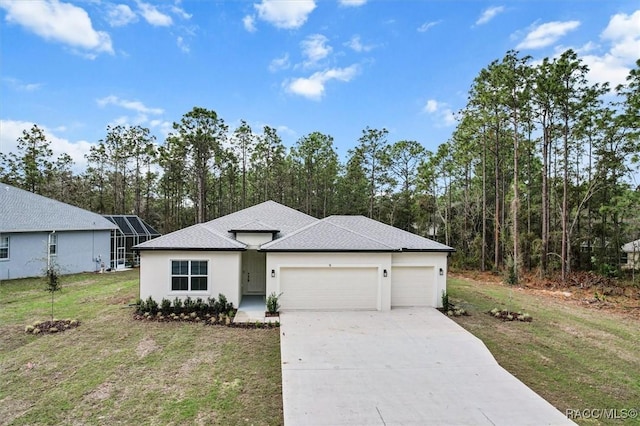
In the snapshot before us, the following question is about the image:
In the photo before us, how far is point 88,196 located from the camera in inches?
1499

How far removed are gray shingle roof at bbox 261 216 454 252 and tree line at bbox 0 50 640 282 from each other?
311 inches

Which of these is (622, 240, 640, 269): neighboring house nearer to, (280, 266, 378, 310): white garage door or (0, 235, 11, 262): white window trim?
(280, 266, 378, 310): white garage door

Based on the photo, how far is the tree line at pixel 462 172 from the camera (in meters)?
20.4

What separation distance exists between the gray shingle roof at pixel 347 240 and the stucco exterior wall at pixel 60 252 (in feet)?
Answer: 40.6

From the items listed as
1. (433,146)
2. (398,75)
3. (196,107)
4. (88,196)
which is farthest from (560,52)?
(88,196)

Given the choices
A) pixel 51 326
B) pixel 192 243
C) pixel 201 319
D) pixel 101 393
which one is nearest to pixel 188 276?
pixel 192 243

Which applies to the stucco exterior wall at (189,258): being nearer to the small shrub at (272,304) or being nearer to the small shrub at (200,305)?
the small shrub at (200,305)

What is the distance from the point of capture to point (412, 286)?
13.3 metres

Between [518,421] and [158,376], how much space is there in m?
6.94

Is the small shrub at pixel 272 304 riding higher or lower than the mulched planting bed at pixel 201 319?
higher

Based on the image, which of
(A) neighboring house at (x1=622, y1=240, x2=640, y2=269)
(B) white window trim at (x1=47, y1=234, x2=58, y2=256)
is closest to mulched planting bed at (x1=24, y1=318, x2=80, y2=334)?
(B) white window trim at (x1=47, y1=234, x2=58, y2=256)

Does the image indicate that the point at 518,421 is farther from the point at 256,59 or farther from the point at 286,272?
the point at 256,59

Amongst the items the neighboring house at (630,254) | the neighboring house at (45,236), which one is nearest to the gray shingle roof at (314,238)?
the neighboring house at (45,236)

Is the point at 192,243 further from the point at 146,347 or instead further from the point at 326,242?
the point at 326,242
